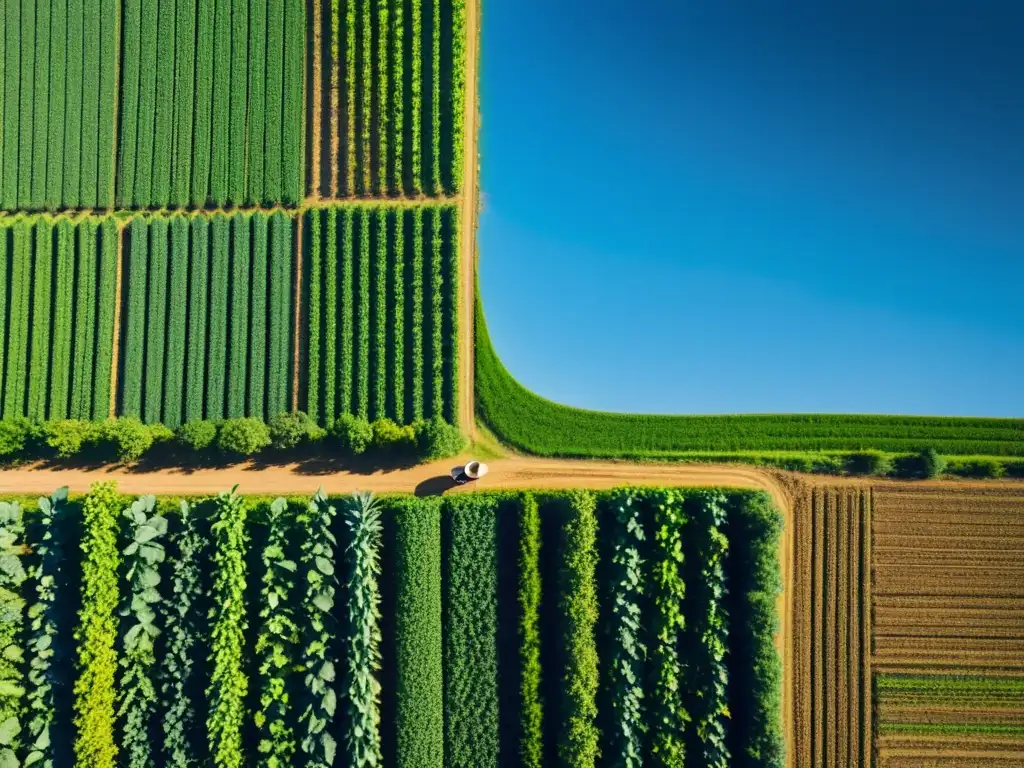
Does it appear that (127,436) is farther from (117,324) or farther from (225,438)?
(117,324)

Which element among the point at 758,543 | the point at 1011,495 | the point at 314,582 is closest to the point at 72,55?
the point at 314,582

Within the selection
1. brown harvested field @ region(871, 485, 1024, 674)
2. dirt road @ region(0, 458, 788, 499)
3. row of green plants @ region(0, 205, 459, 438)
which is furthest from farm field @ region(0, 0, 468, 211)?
brown harvested field @ region(871, 485, 1024, 674)

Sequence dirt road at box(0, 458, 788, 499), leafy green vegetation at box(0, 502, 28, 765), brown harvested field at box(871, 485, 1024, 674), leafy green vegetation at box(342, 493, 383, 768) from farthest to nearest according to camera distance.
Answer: dirt road at box(0, 458, 788, 499) → brown harvested field at box(871, 485, 1024, 674) → leafy green vegetation at box(0, 502, 28, 765) → leafy green vegetation at box(342, 493, 383, 768)

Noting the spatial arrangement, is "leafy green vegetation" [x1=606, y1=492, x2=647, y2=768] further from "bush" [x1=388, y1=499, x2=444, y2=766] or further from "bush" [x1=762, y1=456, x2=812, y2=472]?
"bush" [x1=388, y1=499, x2=444, y2=766]

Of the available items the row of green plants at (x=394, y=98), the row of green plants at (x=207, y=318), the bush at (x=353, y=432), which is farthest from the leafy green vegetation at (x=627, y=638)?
the row of green plants at (x=394, y=98)

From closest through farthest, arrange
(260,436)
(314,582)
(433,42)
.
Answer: (314,582), (260,436), (433,42)

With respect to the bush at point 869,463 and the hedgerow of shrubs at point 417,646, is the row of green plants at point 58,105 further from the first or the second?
the bush at point 869,463

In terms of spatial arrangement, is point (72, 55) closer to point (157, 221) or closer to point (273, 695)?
point (157, 221)
